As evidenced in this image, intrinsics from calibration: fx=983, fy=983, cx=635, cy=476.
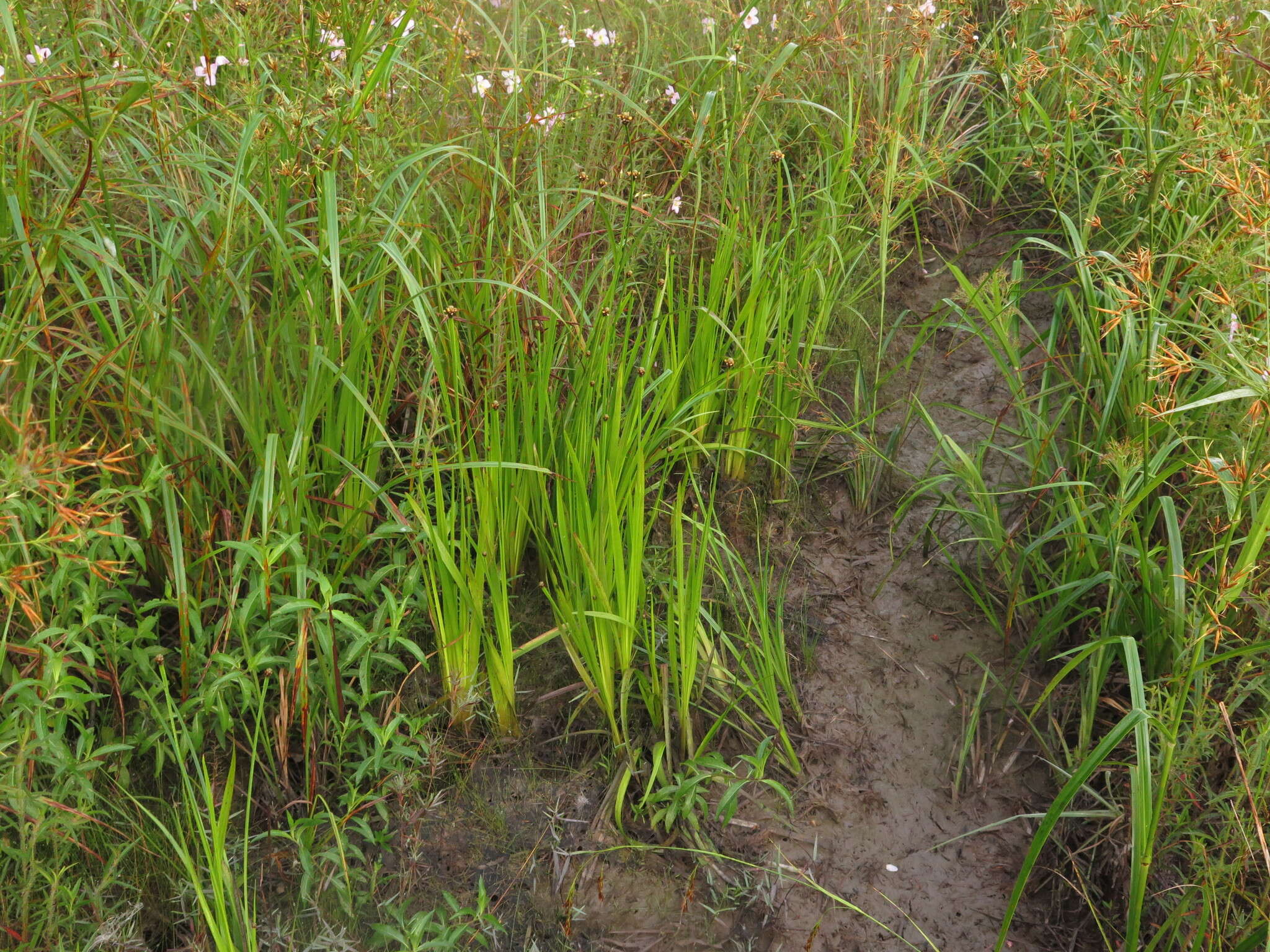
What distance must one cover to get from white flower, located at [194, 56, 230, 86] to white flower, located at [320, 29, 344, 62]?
0.21 meters

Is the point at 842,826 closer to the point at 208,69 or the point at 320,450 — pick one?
the point at 320,450

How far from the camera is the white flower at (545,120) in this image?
232 cm

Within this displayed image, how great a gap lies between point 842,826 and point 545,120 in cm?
170

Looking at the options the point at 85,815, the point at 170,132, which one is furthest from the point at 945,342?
the point at 85,815

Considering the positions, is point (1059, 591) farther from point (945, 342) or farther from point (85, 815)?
point (85, 815)

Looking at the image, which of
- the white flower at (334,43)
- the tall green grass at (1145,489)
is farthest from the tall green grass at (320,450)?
the tall green grass at (1145,489)

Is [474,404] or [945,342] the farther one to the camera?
[945,342]

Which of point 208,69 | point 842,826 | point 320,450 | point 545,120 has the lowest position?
point 842,826

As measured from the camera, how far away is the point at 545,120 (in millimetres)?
2264

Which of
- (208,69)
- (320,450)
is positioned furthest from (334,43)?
(320,450)

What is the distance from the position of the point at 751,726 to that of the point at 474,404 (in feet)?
3.01

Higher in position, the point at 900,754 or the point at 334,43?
the point at 334,43

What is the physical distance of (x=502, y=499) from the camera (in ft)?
6.69

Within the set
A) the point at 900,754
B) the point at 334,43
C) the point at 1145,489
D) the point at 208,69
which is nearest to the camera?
the point at 1145,489
